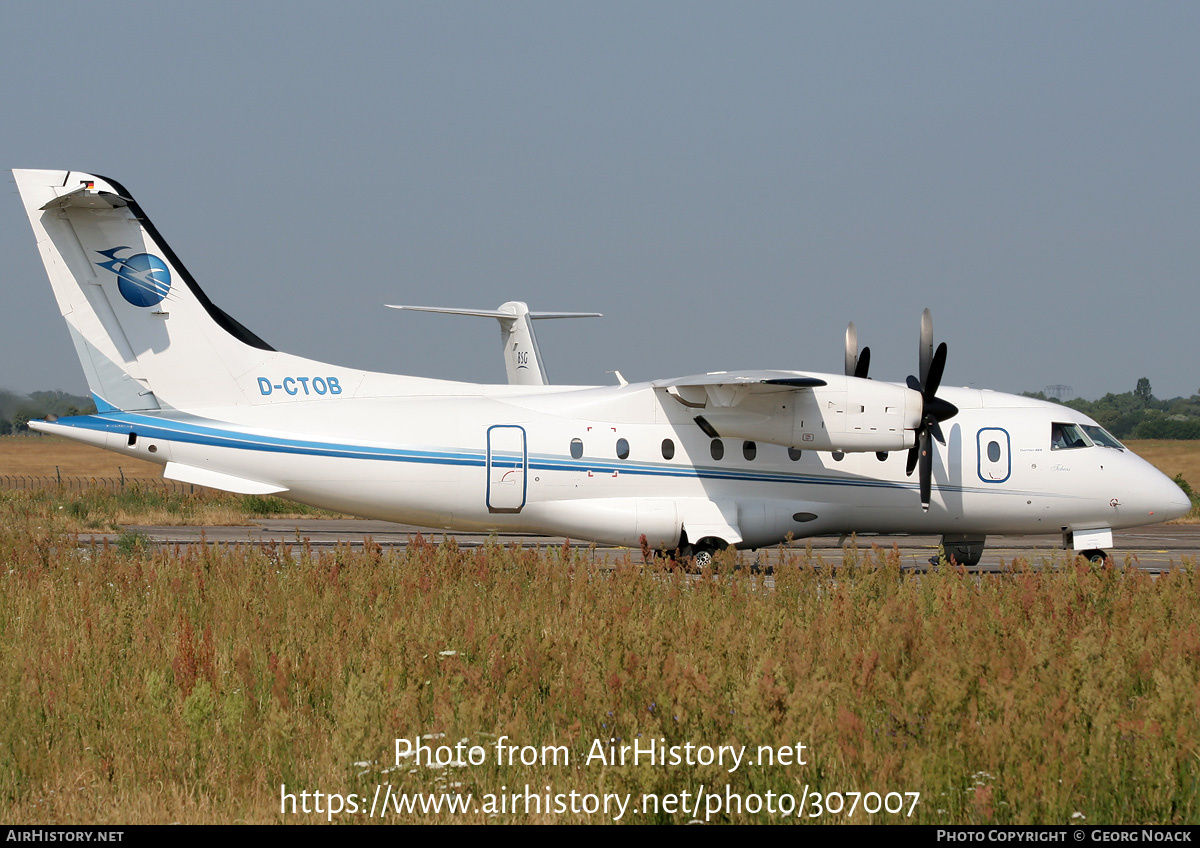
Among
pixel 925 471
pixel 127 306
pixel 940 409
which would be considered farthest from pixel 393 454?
pixel 940 409

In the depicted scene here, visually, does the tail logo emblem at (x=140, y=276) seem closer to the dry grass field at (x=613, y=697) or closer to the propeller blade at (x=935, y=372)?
the dry grass field at (x=613, y=697)

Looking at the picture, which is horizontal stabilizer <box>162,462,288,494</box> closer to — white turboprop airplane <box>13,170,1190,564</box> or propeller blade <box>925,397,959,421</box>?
white turboprop airplane <box>13,170,1190,564</box>

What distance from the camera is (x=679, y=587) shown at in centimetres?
1114

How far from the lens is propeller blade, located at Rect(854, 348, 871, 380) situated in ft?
61.6

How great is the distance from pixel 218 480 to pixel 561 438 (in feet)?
18.6

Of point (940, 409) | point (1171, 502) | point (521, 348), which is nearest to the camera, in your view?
point (940, 409)

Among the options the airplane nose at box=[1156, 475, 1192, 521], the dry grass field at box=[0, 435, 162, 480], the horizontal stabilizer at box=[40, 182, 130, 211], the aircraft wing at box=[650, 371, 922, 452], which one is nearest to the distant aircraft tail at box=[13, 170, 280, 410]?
the horizontal stabilizer at box=[40, 182, 130, 211]

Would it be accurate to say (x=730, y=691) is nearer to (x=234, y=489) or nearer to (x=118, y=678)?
(x=118, y=678)

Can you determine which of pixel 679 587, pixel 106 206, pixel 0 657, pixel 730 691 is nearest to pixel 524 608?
pixel 679 587

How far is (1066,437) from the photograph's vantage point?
18812mm

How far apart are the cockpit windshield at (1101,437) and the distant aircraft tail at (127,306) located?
49.5ft

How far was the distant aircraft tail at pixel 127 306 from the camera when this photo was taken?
15.9 meters

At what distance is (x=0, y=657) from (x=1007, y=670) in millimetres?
7665

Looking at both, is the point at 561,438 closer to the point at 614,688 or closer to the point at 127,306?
the point at 127,306
